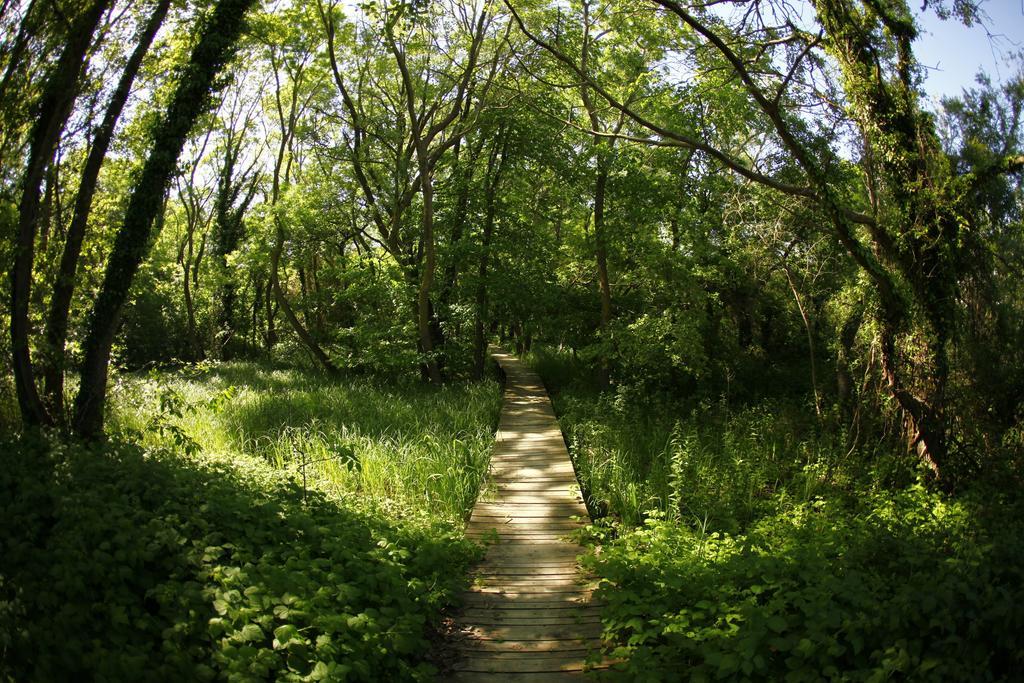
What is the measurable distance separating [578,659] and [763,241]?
21.8ft

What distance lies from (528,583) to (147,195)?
5935mm

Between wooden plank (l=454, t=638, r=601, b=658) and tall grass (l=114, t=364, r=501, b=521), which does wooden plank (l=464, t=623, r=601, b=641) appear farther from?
tall grass (l=114, t=364, r=501, b=521)

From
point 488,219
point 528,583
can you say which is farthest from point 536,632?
point 488,219

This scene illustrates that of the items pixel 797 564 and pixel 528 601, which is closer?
pixel 797 564

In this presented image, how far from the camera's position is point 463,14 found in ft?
40.4

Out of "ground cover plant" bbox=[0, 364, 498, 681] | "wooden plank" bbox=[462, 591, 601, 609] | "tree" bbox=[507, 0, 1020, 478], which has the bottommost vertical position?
"wooden plank" bbox=[462, 591, 601, 609]

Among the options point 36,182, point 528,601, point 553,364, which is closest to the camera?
point 528,601

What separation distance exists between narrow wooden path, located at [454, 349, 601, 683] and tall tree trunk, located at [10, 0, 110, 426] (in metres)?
4.86

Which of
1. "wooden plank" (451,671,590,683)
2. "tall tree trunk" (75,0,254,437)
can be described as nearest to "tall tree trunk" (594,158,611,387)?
"tall tree trunk" (75,0,254,437)

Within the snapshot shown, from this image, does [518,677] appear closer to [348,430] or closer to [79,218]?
[348,430]

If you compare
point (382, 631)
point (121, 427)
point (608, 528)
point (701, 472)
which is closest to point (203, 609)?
point (382, 631)

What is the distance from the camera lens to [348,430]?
28.1 feet

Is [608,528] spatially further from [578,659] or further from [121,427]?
[121,427]

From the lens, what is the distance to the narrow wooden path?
361 cm
